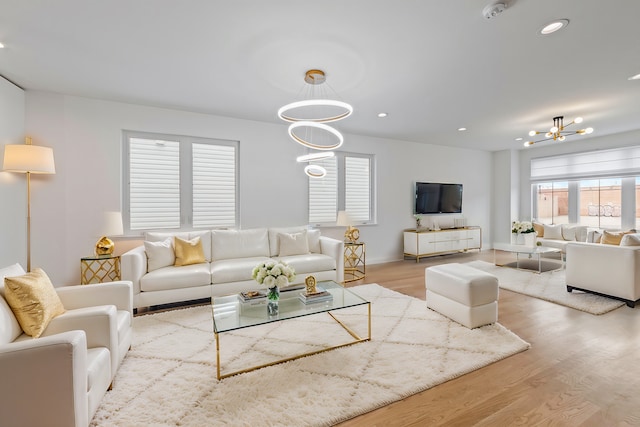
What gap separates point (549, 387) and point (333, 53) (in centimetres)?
323

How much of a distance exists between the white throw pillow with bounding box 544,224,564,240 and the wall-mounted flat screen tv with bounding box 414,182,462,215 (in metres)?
1.91

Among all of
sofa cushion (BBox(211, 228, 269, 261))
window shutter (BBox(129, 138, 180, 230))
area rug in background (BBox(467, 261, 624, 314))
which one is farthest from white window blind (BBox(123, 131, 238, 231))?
area rug in background (BBox(467, 261, 624, 314))

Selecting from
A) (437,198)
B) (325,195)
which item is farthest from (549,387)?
(437,198)

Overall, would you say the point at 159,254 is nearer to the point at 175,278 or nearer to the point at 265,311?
the point at 175,278

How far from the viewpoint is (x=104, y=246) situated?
12.5ft

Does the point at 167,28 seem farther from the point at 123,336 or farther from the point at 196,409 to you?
the point at 196,409

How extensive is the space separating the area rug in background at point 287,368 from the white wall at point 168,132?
194 cm

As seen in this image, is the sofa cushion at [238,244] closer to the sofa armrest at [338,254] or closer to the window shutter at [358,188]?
the sofa armrest at [338,254]

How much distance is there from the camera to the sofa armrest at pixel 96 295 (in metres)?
2.26

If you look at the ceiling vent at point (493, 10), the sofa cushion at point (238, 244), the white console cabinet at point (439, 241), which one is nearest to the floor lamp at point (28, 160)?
the sofa cushion at point (238, 244)

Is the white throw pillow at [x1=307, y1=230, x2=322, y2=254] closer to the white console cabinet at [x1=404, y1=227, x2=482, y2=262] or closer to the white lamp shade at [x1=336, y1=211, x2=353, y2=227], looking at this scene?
the white lamp shade at [x1=336, y1=211, x2=353, y2=227]

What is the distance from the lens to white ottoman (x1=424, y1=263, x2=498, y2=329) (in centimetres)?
288

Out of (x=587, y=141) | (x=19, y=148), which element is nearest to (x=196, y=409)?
(x=19, y=148)

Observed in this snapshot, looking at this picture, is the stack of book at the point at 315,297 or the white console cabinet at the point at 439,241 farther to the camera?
the white console cabinet at the point at 439,241
